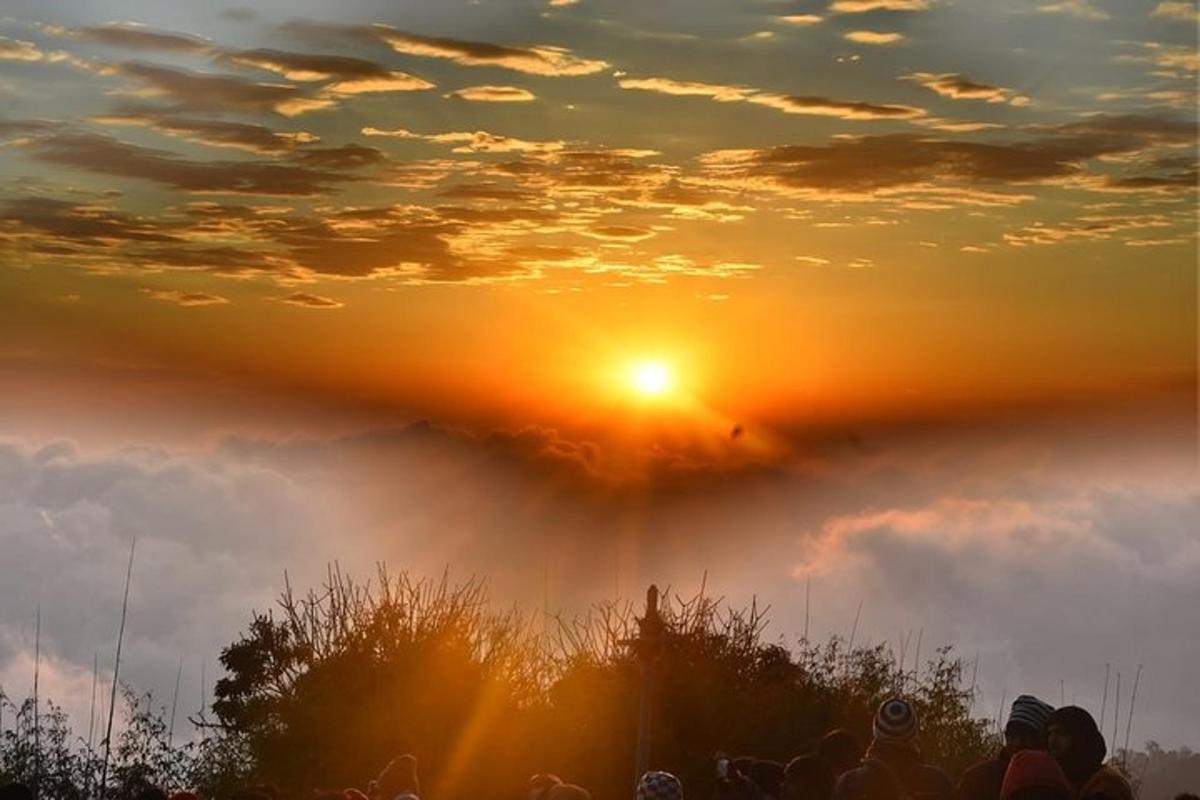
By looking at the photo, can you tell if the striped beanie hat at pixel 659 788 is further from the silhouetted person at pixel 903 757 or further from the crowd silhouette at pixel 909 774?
the silhouetted person at pixel 903 757

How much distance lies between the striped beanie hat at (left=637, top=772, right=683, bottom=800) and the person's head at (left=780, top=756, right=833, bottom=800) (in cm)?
194

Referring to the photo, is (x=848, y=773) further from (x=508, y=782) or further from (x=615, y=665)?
(x=615, y=665)

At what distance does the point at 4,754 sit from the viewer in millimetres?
30922

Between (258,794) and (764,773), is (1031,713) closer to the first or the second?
(764,773)

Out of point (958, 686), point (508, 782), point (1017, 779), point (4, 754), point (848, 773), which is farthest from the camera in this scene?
point (958, 686)

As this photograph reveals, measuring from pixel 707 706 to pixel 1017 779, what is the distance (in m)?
24.5

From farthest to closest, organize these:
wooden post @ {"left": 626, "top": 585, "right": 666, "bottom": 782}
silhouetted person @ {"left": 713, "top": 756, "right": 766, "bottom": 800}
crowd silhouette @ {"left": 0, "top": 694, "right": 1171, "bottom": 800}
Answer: wooden post @ {"left": 626, "top": 585, "right": 666, "bottom": 782} → silhouetted person @ {"left": 713, "top": 756, "right": 766, "bottom": 800} → crowd silhouette @ {"left": 0, "top": 694, "right": 1171, "bottom": 800}

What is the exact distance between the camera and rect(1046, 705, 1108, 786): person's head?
40.5 ft

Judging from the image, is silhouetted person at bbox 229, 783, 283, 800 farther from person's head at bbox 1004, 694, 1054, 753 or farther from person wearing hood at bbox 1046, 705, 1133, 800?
person wearing hood at bbox 1046, 705, 1133, 800

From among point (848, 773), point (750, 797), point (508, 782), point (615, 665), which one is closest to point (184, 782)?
point (508, 782)

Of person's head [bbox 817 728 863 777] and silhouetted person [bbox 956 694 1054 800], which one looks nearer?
silhouetted person [bbox 956 694 1054 800]

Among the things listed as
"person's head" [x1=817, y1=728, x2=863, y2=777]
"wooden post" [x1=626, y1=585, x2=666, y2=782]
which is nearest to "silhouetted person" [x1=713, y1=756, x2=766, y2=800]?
"person's head" [x1=817, y1=728, x2=863, y2=777]

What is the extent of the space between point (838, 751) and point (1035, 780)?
4115 mm

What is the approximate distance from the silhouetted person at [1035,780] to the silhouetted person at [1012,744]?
151 cm
